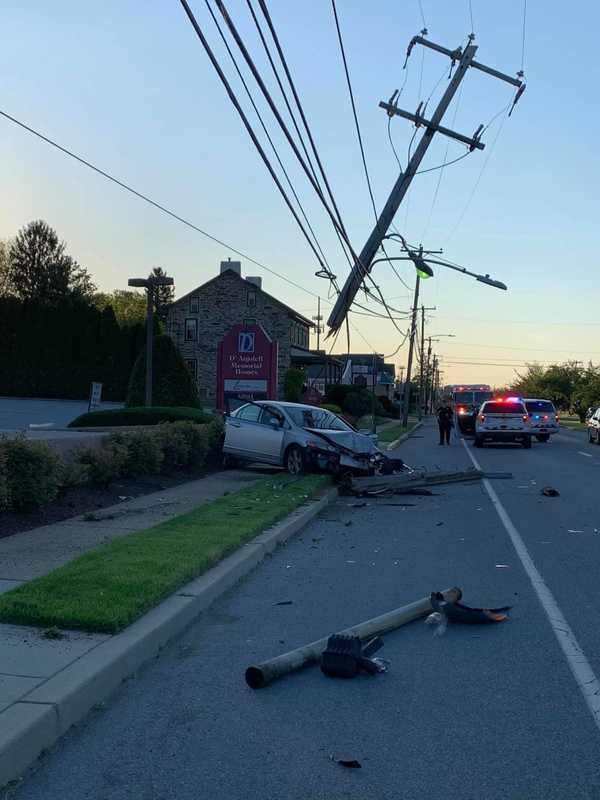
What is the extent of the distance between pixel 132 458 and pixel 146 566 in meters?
7.83

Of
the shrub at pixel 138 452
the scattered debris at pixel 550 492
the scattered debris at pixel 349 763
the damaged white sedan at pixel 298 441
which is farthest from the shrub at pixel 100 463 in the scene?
the scattered debris at pixel 349 763

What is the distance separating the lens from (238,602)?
26.6 ft

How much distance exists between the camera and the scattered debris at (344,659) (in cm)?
596

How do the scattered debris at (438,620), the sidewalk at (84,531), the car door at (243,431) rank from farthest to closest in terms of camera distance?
the car door at (243,431) → the sidewalk at (84,531) → the scattered debris at (438,620)

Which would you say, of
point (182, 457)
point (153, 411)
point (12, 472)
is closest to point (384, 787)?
point (12, 472)

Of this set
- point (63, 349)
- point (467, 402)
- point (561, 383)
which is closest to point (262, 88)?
point (467, 402)

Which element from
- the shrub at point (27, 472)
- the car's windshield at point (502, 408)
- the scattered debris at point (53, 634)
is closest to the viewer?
the scattered debris at point (53, 634)

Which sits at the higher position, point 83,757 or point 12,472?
point 12,472

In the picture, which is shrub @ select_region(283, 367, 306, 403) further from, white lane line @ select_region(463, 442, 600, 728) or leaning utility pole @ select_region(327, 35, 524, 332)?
white lane line @ select_region(463, 442, 600, 728)

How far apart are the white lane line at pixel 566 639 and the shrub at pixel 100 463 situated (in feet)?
20.4

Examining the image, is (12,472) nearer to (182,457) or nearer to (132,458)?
(132,458)

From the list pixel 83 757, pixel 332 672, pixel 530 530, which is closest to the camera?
pixel 83 757

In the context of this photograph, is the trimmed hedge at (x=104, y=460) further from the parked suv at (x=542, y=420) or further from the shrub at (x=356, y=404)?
the shrub at (x=356, y=404)

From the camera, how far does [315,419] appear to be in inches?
757
